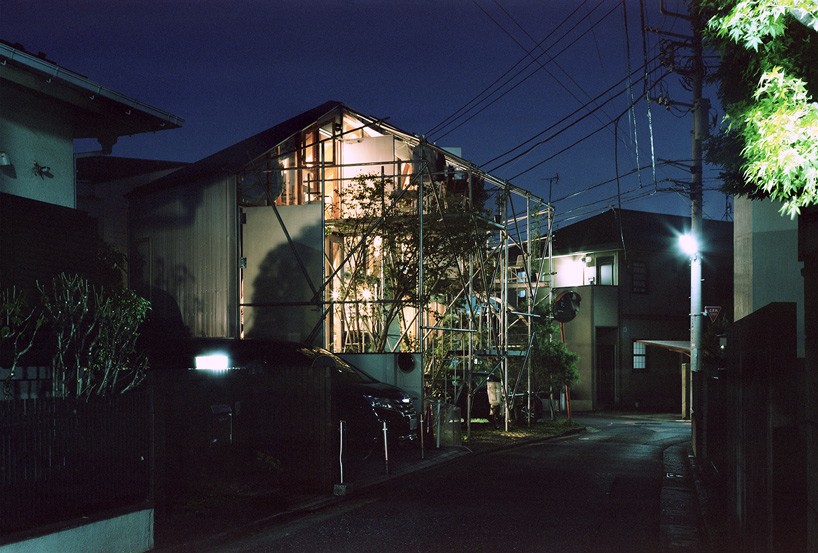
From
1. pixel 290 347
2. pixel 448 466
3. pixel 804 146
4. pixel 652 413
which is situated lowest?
pixel 652 413

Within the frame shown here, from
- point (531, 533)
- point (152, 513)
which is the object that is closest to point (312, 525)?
point (152, 513)

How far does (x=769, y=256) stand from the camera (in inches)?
571

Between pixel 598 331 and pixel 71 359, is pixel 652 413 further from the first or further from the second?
pixel 71 359

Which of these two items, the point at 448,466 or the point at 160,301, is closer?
the point at 448,466

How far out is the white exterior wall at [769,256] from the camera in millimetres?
14203

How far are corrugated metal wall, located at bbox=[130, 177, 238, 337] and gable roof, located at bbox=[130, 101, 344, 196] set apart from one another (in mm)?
254

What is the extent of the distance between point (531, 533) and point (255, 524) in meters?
2.97

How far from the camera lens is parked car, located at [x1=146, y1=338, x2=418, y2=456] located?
13.0 metres

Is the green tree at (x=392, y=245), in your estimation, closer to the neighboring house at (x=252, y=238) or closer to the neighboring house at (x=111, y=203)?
the neighboring house at (x=252, y=238)

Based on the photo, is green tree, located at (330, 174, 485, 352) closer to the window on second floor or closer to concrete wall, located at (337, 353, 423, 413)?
concrete wall, located at (337, 353, 423, 413)

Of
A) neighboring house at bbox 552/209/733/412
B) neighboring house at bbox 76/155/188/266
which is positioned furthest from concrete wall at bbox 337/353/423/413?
neighboring house at bbox 552/209/733/412

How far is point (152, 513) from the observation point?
7.43 m

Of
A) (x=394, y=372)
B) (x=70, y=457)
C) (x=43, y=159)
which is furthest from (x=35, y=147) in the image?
(x=394, y=372)

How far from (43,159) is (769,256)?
12.9 meters
